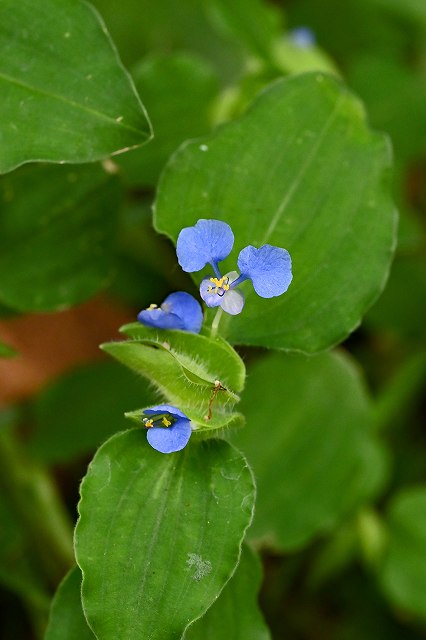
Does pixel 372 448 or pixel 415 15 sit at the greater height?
pixel 415 15

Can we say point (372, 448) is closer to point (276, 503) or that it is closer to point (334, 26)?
point (276, 503)

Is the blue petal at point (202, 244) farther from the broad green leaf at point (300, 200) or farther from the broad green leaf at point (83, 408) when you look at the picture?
the broad green leaf at point (83, 408)

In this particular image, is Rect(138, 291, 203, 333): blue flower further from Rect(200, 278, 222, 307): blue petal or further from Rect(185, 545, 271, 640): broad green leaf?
Rect(185, 545, 271, 640): broad green leaf

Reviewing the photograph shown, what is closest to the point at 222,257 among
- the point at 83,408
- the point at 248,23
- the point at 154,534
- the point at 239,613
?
the point at 154,534

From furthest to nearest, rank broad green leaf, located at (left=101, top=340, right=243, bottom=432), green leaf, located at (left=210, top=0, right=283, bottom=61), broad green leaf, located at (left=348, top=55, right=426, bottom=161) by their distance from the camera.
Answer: broad green leaf, located at (left=348, top=55, right=426, bottom=161) < green leaf, located at (left=210, top=0, right=283, bottom=61) < broad green leaf, located at (left=101, top=340, right=243, bottom=432)

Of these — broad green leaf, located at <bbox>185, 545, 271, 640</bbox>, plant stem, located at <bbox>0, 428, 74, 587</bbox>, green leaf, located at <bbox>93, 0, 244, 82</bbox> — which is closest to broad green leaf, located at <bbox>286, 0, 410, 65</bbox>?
green leaf, located at <bbox>93, 0, 244, 82</bbox>

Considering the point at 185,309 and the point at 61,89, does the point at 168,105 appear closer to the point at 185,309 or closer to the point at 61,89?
the point at 61,89

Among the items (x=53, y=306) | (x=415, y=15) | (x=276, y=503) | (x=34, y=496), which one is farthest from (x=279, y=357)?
(x=415, y=15)

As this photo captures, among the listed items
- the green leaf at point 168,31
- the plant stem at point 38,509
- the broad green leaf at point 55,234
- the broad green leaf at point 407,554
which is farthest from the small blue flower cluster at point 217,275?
the green leaf at point 168,31
